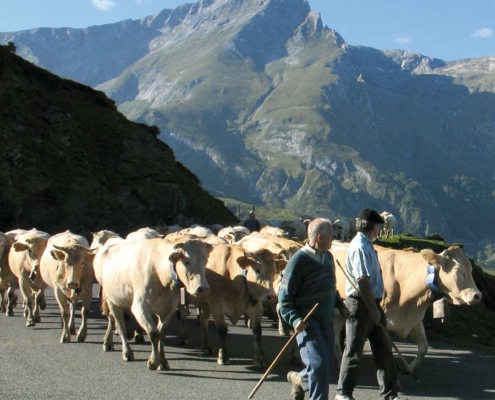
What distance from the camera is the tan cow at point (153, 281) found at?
12.2m

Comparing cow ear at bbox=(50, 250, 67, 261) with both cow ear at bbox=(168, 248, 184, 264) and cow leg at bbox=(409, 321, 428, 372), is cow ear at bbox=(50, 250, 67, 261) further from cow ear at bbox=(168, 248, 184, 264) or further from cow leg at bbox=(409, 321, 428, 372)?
cow leg at bbox=(409, 321, 428, 372)

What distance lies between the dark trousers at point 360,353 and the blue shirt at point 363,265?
12.0 inches

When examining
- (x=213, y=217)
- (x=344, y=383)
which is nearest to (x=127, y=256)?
(x=344, y=383)

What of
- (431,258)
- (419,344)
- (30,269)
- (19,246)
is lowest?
(419,344)

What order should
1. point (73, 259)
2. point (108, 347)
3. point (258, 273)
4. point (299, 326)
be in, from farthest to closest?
point (73, 259) < point (108, 347) < point (258, 273) < point (299, 326)

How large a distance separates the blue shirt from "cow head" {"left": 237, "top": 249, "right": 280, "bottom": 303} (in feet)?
11.4

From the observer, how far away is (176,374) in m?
12.2

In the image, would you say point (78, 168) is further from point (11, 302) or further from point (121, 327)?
point (121, 327)

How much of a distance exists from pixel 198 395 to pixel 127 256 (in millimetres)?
3793

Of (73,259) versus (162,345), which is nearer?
(162,345)

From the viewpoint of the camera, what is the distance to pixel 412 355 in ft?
47.9

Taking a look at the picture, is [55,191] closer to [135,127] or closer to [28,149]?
[28,149]

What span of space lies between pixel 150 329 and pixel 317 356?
462 cm

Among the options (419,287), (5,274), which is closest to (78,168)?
(5,274)
